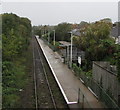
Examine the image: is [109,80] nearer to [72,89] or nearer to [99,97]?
A: [99,97]

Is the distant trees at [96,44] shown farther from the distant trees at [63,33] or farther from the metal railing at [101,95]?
the distant trees at [63,33]

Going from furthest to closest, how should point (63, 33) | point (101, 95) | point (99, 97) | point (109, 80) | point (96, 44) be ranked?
point (63, 33), point (96, 44), point (109, 80), point (99, 97), point (101, 95)

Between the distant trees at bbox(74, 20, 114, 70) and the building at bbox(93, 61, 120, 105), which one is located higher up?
the distant trees at bbox(74, 20, 114, 70)

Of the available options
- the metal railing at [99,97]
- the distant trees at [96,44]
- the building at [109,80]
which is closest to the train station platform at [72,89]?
the metal railing at [99,97]

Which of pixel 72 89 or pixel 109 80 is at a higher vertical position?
pixel 109 80

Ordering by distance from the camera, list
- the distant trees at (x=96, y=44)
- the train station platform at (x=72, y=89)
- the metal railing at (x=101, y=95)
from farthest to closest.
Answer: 1. the distant trees at (x=96, y=44)
2. the train station platform at (x=72, y=89)
3. the metal railing at (x=101, y=95)

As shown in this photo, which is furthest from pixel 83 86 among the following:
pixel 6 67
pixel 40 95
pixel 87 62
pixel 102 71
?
pixel 87 62

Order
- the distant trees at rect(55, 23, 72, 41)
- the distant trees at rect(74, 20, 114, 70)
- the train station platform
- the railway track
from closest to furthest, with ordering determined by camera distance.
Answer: the train station platform
the railway track
the distant trees at rect(74, 20, 114, 70)
the distant trees at rect(55, 23, 72, 41)

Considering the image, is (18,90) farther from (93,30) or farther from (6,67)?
(93,30)

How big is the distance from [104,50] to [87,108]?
13.2 metres

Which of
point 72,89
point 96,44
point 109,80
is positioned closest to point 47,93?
point 72,89

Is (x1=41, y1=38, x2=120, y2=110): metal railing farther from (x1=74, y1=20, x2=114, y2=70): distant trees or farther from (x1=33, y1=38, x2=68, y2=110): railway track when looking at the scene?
(x1=74, y1=20, x2=114, y2=70): distant trees

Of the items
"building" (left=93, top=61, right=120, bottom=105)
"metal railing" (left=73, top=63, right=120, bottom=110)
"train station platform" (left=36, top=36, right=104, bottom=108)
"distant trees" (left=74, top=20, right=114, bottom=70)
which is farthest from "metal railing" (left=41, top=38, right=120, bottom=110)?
"distant trees" (left=74, top=20, right=114, bottom=70)

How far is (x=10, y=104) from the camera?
11.4 meters
